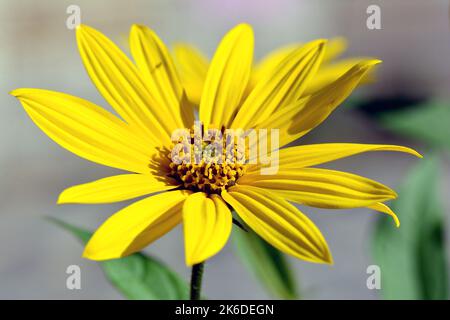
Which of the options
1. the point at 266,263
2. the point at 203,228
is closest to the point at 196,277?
the point at 203,228

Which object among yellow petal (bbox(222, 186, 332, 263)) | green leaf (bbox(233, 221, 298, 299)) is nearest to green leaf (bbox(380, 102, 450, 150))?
green leaf (bbox(233, 221, 298, 299))

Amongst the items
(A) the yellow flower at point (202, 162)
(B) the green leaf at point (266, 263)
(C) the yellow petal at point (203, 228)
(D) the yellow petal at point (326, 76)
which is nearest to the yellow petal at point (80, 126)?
(A) the yellow flower at point (202, 162)

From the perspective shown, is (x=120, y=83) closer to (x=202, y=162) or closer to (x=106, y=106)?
(x=202, y=162)

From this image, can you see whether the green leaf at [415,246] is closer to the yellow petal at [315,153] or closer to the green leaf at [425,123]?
the green leaf at [425,123]

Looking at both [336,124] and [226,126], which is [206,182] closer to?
[226,126]

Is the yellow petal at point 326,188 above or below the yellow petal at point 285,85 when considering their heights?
below
